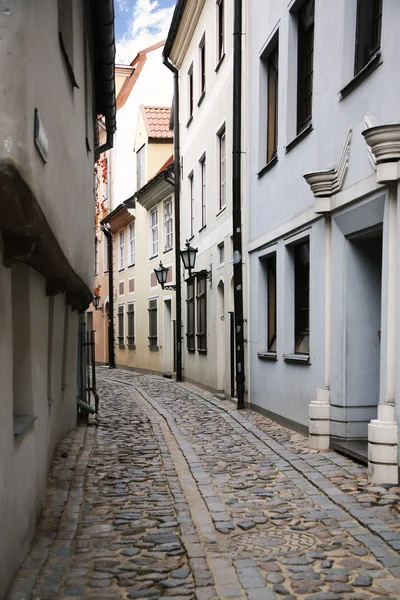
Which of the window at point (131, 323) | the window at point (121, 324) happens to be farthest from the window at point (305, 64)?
the window at point (121, 324)

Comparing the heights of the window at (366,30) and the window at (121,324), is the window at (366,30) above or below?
above

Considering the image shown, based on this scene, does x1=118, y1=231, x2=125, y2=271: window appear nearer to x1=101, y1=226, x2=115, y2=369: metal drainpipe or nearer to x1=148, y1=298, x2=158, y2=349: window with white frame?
x1=101, y1=226, x2=115, y2=369: metal drainpipe

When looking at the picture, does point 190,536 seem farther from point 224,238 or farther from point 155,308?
point 155,308

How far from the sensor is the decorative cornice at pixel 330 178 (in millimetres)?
8031

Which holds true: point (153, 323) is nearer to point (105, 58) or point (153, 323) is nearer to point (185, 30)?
point (185, 30)

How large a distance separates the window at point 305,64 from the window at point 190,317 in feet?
29.9

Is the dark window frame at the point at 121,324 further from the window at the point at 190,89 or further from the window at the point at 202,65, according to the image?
the window at the point at 202,65

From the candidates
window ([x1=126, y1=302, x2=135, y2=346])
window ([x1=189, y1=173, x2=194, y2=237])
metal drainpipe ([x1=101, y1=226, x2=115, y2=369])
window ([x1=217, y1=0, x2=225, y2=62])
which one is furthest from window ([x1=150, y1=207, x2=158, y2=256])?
window ([x1=217, y1=0, x2=225, y2=62])

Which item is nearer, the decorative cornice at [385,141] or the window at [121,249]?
the decorative cornice at [385,141]

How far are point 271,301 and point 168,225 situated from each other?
12.0 m

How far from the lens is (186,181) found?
809 inches

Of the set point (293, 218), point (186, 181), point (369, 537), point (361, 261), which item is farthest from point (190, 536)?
point (186, 181)

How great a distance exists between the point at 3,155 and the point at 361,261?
A: 18.5 feet

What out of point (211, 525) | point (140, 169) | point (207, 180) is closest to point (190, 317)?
point (207, 180)
